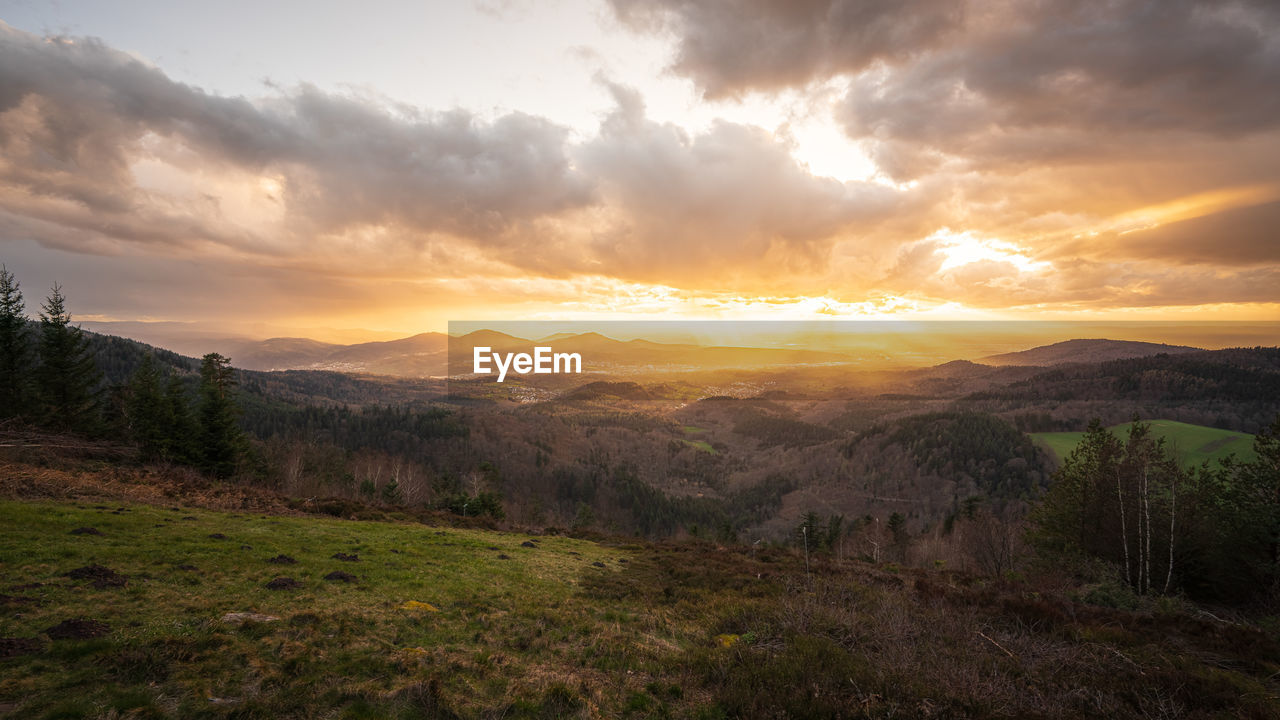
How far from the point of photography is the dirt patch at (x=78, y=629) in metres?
8.01

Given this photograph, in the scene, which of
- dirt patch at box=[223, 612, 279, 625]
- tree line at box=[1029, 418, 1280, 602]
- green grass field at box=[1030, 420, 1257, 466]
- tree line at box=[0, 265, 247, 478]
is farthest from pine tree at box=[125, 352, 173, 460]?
green grass field at box=[1030, 420, 1257, 466]

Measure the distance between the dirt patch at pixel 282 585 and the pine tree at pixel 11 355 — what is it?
153 feet

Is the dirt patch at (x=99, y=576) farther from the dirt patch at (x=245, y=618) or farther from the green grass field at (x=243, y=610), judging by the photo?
the dirt patch at (x=245, y=618)

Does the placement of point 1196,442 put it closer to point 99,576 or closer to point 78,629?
point 78,629

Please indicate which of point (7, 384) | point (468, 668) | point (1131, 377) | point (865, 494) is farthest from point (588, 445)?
point (1131, 377)

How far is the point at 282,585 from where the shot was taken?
43.0 feet

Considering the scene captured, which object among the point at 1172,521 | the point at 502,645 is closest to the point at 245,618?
the point at 502,645

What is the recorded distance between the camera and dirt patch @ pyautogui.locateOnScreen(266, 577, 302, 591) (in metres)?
13.0

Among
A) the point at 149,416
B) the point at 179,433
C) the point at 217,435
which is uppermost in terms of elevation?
the point at 149,416

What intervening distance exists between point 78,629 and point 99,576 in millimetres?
4161

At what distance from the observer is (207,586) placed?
12.0 m

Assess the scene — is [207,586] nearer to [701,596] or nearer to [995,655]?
[701,596]

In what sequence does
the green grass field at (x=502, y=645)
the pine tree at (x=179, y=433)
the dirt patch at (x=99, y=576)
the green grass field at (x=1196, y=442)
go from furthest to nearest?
Result: the green grass field at (x=1196, y=442)
the pine tree at (x=179, y=433)
the dirt patch at (x=99, y=576)
the green grass field at (x=502, y=645)

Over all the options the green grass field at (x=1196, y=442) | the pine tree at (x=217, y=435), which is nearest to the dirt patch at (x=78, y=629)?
the pine tree at (x=217, y=435)
